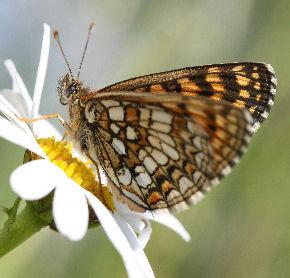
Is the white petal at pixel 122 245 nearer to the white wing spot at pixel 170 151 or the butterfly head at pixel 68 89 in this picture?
the white wing spot at pixel 170 151

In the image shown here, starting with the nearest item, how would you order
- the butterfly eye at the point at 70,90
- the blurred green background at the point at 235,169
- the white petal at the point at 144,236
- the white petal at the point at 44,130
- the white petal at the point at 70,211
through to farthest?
the white petal at the point at 70,211 → the white petal at the point at 144,236 → the butterfly eye at the point at 70,90 → the white petal at the point at 44,130 → the blurred green background at the point at 235,169

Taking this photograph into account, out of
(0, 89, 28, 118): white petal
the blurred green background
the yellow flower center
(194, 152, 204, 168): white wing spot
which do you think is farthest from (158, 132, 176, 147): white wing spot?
the blurred green background

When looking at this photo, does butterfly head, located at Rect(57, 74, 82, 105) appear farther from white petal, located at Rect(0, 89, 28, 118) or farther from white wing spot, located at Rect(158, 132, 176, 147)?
white wing spot, located at Rect(158, 132, 176, 147)

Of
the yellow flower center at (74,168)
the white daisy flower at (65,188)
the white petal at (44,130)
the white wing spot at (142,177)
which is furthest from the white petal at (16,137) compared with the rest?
the white petal at (44,130)

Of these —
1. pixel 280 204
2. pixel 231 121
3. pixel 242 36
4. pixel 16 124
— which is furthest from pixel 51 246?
pixel 242 36

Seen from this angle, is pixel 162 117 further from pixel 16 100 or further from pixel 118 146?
pixel 16 100
